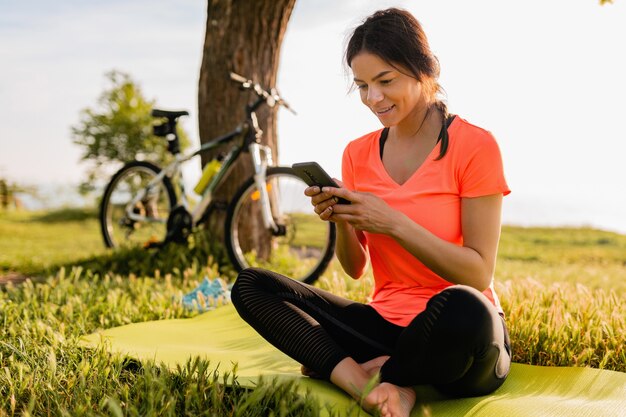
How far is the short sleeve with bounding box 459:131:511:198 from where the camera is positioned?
262 cm

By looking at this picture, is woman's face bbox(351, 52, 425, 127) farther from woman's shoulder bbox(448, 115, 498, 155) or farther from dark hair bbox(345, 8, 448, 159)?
woman's shoulder bbox(448, 115, 498, 155)

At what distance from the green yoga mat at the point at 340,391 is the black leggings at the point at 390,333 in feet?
0.32

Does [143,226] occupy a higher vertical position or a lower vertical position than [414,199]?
lower

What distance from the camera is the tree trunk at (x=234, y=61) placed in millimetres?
6645

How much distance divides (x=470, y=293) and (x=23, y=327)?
262cm

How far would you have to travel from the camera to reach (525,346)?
11.1ft

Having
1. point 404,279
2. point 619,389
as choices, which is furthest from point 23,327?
point 619,389

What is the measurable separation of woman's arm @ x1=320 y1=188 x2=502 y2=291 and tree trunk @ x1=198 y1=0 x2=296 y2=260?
4090 mm

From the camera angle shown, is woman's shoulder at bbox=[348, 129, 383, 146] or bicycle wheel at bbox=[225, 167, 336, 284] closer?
woman's shoulder at bbox=[348, 129, 383, 146]

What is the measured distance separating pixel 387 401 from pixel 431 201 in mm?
826

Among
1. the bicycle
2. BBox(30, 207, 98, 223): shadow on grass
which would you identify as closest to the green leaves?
BBox(30, 207, 98, 223): shadow on grass

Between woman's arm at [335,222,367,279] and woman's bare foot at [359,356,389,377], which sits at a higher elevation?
woman's arm at [335,222,367,279]

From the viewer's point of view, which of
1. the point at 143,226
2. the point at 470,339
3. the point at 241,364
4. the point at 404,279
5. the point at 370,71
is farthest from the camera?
the point at 143,226

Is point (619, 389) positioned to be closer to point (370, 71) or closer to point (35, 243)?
point (370, 71)
